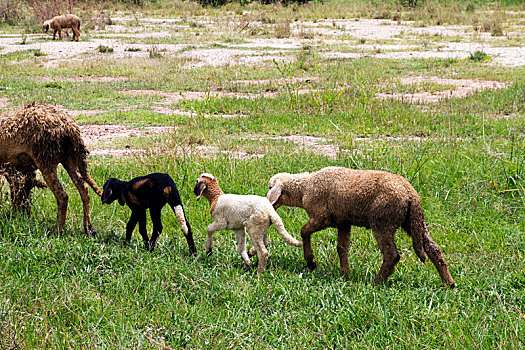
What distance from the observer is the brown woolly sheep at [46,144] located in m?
5.38

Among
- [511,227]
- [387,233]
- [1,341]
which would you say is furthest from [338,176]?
[1,341]

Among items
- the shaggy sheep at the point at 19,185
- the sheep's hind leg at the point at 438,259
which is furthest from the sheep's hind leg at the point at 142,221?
the sheep's hind leg at the point at 438,259

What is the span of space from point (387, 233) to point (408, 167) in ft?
9.99

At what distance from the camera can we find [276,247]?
216 inches

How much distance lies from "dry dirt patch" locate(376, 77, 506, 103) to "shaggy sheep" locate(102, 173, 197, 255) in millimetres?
8478

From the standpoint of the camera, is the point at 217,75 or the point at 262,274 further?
the point at 217,75

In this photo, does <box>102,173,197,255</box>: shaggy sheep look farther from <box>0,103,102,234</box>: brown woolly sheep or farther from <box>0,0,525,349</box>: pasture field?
<box>0,103,102,234</box>: brown woolly sheep

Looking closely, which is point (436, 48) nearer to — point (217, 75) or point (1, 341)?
point (217, 75)

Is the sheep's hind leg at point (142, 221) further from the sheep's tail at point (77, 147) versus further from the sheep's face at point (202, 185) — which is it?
the sheep's tail at point (77, 147)

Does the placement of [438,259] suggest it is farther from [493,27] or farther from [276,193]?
[493,27]

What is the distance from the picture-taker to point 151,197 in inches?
195

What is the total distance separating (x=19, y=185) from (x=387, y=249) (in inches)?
137

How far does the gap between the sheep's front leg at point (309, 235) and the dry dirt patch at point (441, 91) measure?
26.8 ft

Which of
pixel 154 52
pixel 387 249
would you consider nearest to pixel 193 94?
pixel 154 52
